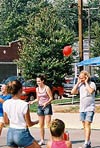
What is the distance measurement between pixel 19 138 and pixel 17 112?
372 mm

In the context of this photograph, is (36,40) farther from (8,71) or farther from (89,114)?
(8,71)

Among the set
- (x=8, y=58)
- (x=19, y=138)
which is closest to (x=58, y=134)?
(x=19, y=138)

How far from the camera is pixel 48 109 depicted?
36.3 feet

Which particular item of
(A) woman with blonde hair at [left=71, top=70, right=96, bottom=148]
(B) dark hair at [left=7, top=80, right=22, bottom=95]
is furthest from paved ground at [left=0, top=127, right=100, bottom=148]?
(B) dark hair at [left=7, top=80, right=22, bottom=95]

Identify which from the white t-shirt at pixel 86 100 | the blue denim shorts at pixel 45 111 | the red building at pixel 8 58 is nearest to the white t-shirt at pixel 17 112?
the white t-shirt at pixel 86 100

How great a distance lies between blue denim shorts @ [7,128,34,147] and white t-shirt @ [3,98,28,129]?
73 millimetres

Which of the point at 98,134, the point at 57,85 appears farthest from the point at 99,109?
the point at 57,85

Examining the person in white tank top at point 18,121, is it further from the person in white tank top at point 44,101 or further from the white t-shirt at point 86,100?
the person in white tank top at point 44,101

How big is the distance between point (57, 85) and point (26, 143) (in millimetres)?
23198

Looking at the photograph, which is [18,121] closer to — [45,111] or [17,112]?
[17,112]

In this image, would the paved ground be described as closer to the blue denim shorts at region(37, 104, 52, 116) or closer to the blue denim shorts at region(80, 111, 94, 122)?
the blue denim shorts at region(37, 104, 52, 116)

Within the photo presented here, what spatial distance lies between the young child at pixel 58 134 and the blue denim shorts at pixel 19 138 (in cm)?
100

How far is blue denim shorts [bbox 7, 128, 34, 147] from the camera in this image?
6754mm

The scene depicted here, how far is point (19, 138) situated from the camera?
6754 millimetres
